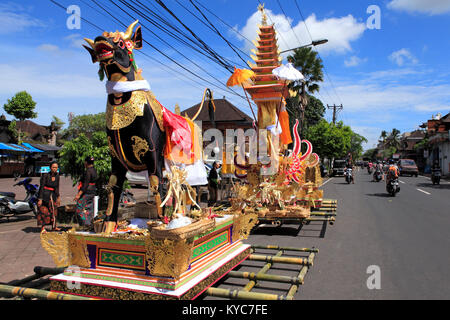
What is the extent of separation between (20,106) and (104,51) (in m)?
33.3

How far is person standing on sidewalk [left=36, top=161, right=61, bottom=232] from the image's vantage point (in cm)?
724

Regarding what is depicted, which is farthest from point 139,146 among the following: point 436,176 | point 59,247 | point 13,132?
point 13,132

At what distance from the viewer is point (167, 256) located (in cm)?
284

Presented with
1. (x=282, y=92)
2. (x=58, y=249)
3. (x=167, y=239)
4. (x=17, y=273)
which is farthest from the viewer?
(x=282, y=92)

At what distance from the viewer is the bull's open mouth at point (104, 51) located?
10.4ft

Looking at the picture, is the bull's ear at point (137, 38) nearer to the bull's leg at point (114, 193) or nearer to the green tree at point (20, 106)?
the bull's leg at point (114, 193)

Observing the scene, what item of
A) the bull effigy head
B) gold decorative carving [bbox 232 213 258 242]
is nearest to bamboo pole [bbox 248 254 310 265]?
gold decorative carving [bbox 232 213 258 242]

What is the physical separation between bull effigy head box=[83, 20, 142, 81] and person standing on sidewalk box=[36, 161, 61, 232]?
15.6 feet

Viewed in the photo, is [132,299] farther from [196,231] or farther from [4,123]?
[4,123]

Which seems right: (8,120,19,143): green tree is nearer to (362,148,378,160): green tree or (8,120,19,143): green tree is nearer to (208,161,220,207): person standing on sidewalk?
(208,161,220,207): person standing on sidewalk

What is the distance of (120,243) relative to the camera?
311 cm
